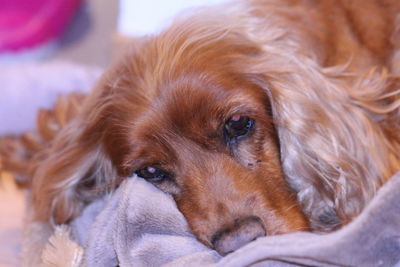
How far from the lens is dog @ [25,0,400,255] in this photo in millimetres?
1895

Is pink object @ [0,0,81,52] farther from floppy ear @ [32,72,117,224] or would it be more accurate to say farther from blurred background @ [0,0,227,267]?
floppy ear @ [32,72,117,224]

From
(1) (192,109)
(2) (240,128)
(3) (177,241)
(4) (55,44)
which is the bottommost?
(4) (55,44)

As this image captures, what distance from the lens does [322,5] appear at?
8.28 ft

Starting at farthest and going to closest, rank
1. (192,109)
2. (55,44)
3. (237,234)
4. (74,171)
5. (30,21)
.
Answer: (55,44)
(30,21)
(74,171)
(192,109)
(237,234)

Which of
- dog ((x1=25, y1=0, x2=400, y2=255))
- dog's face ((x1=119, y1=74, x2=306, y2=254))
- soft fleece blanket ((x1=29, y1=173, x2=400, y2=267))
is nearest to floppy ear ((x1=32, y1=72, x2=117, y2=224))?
dog ((x1=25, y1=0, x2=400, y2=255))

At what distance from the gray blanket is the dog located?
0.09m

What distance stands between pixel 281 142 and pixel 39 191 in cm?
91

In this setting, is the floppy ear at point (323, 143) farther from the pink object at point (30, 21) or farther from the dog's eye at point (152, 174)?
the pink object at point (30, 21)

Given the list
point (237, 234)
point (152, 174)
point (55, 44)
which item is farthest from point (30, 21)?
point (237, 234)

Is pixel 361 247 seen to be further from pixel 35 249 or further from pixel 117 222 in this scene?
pixel 35 249

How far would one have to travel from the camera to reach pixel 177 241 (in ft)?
5.87

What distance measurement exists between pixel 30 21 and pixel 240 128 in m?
2.86

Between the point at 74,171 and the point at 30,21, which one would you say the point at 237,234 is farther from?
the point at 30,21

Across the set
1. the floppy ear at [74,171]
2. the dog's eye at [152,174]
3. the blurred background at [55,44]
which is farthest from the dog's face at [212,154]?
the blurred background at [55,44]
